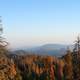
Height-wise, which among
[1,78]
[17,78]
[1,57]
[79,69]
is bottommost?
[17,78]

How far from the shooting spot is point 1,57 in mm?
20266

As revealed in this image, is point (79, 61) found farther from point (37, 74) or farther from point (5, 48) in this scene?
point (37, 74)

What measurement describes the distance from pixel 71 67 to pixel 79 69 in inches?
371

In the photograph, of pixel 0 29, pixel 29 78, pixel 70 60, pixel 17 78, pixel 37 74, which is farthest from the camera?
pixel 37 74

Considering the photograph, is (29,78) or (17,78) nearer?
(17,78)

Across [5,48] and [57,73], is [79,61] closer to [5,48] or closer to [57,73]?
[5,48]

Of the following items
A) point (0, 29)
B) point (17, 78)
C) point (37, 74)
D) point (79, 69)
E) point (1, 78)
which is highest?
point (0, 29)

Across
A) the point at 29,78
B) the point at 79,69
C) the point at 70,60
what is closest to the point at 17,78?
the point at 70,60

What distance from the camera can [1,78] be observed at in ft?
65.9

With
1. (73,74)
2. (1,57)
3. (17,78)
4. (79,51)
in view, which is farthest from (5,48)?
(17,78)

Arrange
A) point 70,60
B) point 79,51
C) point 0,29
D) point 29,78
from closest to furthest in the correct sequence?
1. point 0,29
2. point 79,51
3. point 70,60
4. point 29,78

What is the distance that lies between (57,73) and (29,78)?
1004 cm

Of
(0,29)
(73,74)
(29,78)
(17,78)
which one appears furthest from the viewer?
(29,78)

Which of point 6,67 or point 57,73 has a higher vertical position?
point 6,67
